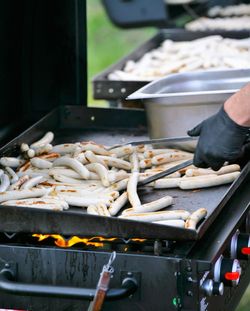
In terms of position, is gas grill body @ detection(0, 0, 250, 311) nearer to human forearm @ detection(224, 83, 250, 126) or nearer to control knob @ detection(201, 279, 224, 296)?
control knob @ detection(201, 279, 224, 296)

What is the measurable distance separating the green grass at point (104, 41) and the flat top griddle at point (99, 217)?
18.4ft

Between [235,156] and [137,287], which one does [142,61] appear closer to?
[235,156]

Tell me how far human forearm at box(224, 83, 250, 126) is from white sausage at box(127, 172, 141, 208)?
0.47 m

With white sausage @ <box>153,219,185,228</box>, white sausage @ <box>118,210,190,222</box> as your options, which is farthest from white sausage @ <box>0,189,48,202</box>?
white sausage @ <box>153,219,185,228</box>

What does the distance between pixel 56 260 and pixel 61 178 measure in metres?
0.72

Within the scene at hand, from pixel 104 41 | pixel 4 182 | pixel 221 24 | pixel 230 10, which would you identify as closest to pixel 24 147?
pixel 4 182

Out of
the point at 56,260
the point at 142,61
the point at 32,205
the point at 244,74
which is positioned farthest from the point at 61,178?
the point at 142,61

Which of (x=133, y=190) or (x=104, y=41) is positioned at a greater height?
(x=133, y=190)

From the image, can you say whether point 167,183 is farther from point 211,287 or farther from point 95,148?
point 211,287

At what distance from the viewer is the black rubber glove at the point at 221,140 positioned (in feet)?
10.7

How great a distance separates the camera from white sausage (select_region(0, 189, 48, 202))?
3252 millimetres

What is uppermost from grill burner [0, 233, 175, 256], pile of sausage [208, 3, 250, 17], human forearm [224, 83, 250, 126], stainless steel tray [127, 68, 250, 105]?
human forearm [224, 83, 250, 126]

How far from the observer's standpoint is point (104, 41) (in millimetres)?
11414

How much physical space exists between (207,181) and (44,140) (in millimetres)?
976
